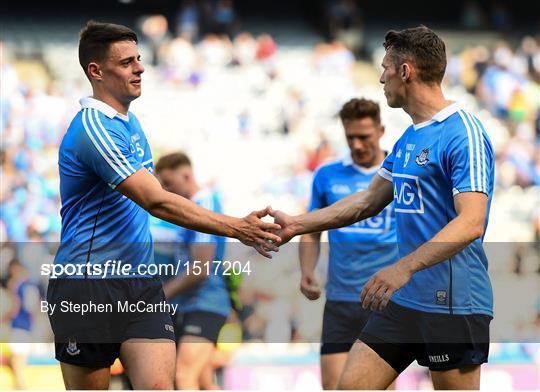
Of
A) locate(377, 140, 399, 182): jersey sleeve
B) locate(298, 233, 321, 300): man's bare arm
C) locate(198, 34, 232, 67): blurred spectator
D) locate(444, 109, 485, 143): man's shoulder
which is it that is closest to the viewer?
locate(444, 109, 485, 143): man's shoulder

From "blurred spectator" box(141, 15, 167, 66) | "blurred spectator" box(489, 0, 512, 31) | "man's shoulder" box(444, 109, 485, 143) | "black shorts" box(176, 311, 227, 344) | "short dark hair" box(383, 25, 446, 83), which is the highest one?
"blurred spectator" box(489, 0, 512, 31)

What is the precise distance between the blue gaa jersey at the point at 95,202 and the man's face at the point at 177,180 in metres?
2.44

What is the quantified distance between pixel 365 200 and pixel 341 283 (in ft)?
5.90

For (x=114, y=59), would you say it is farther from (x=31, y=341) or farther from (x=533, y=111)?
(x=533, y=111)

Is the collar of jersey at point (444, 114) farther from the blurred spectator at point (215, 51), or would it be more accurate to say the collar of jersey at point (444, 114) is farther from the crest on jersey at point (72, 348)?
the blurred spectator at point (215, 51)

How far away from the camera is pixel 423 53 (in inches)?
215

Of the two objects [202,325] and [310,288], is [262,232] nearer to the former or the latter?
[310,288]

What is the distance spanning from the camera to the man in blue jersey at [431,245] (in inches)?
198

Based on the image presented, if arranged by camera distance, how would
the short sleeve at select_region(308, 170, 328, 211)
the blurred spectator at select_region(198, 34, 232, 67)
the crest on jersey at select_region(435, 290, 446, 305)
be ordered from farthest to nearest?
1. the blurred spectator at select_region(198, 34, 232, 67)
2. the short sleeve at select_region(308, 170, 328, 211)
3. the crest on jersey at select_region(435, 290, 446, 305)

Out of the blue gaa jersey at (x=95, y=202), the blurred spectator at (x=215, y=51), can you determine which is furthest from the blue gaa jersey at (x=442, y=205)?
the blurred spectator at (x=215, y=51)

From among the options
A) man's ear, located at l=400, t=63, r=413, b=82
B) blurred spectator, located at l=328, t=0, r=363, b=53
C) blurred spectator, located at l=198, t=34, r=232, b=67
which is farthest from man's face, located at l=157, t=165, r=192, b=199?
blurred spectator, located at l=328, t=0, r=363, b=53

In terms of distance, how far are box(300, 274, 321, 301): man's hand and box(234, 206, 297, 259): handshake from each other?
1.24 m

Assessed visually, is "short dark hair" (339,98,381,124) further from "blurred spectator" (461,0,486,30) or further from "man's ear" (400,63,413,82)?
"blurred spectator" (461,0,486,30)

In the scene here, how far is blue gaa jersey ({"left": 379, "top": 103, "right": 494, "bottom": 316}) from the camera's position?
17.1 feet
